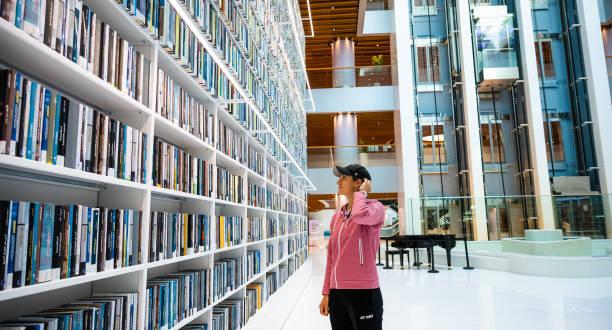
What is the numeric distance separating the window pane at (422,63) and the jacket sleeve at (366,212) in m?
12.2

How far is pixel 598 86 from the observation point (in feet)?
38.3

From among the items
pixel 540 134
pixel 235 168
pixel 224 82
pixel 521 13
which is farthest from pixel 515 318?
pixel 521 13

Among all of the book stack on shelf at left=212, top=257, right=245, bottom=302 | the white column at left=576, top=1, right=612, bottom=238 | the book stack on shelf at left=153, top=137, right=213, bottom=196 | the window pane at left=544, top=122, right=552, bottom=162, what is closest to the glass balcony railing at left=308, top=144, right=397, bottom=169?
the window pane at left=544, top=122, right=552, bottom=162

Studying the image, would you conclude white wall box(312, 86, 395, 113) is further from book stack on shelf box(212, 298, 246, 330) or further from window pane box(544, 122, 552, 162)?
book stack on shelf box(212, 298, 246, 330)

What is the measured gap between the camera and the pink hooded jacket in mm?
1868

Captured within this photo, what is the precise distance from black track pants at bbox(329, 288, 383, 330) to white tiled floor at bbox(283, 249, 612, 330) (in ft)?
6.17

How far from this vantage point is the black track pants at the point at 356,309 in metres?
1.82

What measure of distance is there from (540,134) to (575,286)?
279 inches

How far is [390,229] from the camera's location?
45.0ft

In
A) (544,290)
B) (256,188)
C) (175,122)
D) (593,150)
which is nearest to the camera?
(175,122)

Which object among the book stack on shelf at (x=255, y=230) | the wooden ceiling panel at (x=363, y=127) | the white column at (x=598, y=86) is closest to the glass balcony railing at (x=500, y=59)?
the white column at (x=598, y=86)

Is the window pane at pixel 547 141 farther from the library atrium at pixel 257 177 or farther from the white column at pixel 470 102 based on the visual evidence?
the white column at pixel 470 102

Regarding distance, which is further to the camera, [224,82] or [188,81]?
[224,82]

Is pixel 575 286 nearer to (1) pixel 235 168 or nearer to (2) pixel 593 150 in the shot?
Answer: (1) pixel 235 168
